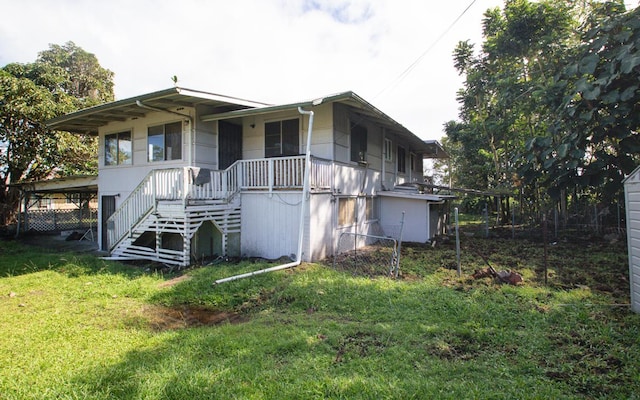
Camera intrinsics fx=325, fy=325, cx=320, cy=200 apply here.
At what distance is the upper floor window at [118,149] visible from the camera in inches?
453

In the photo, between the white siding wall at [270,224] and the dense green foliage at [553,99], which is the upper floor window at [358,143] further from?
the dense green foliage at [553,99]

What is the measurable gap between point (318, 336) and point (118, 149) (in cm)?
1107

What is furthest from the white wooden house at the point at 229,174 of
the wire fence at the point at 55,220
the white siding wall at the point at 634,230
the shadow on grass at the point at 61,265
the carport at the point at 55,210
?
the wire fence at the point at 55,220

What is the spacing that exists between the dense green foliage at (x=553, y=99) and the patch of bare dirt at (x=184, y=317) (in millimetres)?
9348

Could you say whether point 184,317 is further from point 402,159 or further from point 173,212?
point 402,159

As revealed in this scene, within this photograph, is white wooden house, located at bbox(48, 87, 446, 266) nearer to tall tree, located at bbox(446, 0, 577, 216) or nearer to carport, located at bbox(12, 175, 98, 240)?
carport, located at bbox(12, 175, 98, 240)

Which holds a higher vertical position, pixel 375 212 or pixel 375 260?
pixel 375 212

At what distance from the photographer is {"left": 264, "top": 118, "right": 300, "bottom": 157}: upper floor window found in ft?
33.3

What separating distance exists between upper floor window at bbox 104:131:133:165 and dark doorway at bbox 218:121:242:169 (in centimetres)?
353

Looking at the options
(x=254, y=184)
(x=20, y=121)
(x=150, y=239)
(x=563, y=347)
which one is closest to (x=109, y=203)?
(x=150, y=239)

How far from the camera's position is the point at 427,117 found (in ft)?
69.4

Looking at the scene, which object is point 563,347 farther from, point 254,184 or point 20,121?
point 20,121

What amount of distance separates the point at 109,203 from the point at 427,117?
18230 millimetres

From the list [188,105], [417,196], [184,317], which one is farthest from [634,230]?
[188,105]
